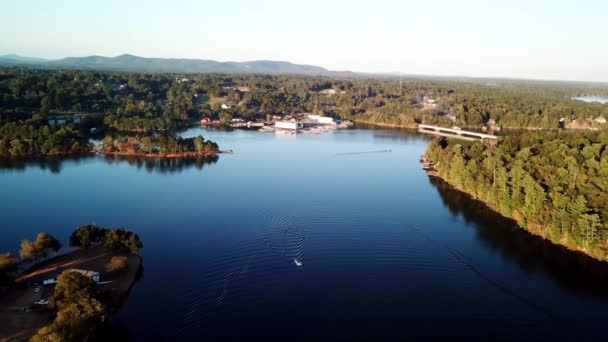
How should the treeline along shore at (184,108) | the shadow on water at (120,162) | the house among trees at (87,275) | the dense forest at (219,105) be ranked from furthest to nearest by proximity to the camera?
the dense forest at (219,105)
the treeline along shore at (184,108)
the shadow on water at (120,162)
the house among trees at (87,275)

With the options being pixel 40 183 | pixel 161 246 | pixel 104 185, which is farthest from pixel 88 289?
pixel 40 183

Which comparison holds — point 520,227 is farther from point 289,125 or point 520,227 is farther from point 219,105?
point 219,105

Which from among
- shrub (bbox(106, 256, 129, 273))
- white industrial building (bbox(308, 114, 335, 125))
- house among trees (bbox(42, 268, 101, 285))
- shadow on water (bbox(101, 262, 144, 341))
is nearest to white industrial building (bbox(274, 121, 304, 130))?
white industrial building (bbox(308, 114, 335, 125))

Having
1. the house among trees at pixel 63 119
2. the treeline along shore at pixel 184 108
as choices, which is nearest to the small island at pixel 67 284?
the treeline along shore at pixel 184 108

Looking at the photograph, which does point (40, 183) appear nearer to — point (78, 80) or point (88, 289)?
point (88, 289)

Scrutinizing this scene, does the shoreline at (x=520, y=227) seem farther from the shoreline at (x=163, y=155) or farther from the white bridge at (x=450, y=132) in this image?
the white bridge at (x=450, y=132)
